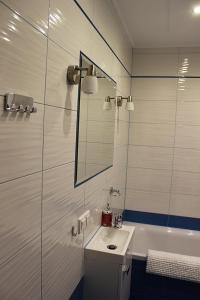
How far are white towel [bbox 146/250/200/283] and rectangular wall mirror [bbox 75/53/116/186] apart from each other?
3.00 ft

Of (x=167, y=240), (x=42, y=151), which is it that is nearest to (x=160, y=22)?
(x=42, y=151)

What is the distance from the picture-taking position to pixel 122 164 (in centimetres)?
307

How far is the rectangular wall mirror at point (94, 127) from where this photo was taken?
1.60 meters

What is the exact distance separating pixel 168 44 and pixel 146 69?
358 millimetres

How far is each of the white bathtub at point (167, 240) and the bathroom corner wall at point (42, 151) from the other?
1588 millimetres

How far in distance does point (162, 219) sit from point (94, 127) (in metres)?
1.88

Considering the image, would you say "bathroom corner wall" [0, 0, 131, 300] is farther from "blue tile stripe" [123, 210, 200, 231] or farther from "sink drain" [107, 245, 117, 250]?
"blue tile stripe" [123, 210, 200, 231]

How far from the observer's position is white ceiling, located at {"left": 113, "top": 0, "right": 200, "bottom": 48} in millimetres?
2117

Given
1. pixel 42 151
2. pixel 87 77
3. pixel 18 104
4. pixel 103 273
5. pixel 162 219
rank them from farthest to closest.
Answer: pixel 162 219 → pixel 103 273 → pixel 87 77 → pixel 42 151 → pixel 18 104

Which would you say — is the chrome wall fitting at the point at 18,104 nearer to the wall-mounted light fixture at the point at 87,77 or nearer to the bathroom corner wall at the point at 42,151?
the bathroom corner wall at the point at 42,151

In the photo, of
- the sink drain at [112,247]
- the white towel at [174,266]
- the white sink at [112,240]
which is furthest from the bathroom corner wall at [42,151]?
the white towel at [174,266]

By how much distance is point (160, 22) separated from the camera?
8.07 feet

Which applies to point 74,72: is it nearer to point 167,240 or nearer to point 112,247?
point 112,247

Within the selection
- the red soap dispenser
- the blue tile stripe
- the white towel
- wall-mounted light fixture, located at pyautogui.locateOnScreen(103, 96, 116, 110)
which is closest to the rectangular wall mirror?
wall-mounted light fixture, located at pyautogui.locateOnScreen(103, 96, 116, 110)
